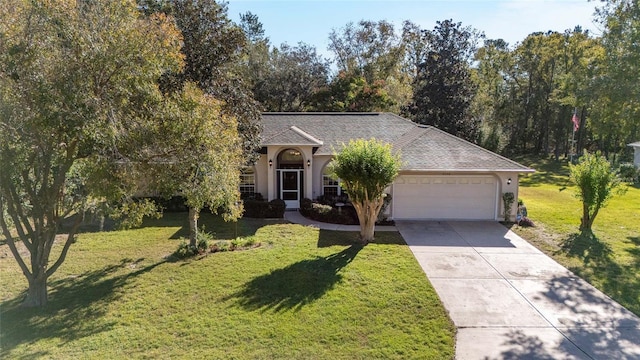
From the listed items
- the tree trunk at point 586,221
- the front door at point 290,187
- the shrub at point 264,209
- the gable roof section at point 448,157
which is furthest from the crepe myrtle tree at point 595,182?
the shrub at point 264,209

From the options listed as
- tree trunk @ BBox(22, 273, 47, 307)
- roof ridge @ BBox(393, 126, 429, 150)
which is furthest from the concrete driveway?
tree trunk @ BBox(22, 273, 47, 307)

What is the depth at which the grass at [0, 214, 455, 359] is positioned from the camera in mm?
8508

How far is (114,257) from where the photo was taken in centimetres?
1400

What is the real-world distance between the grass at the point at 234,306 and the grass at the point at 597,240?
5.30 m

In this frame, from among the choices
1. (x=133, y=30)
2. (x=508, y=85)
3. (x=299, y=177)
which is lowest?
(x=299, y=177)

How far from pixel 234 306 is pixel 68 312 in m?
4.04

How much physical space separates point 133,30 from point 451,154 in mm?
14773

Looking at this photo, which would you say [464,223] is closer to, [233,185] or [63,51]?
[233,185]

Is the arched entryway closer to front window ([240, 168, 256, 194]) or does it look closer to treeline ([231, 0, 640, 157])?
front window ([240, 168, 256, 194])

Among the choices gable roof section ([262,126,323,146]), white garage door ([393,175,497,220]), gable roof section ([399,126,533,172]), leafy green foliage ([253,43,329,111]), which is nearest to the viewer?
gable roof section ([399,126,533,172])

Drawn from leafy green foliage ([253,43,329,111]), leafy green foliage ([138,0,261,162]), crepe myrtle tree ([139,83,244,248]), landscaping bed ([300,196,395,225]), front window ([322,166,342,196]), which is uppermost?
leafy green foliage ([253,43,329,111])

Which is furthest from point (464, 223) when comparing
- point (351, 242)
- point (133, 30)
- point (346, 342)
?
point (133, 30)

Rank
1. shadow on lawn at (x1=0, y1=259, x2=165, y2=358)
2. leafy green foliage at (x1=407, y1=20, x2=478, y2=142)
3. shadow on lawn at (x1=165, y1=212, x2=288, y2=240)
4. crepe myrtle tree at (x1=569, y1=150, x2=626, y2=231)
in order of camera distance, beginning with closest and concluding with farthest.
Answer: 1. shadow on lawn at (x1=0, y1=259, x2=165, y2=358)
2. crepe myrtle tree at (x1=569, y1=150, x2=626, y2=231)
3. shadow on lawn at (x1=165, y1=212, x2=288, y2=240)
4. leafy green foliage at (x1=407, y1=20, x2=478, y2=142)

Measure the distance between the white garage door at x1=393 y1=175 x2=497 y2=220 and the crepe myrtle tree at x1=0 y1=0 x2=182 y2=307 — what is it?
39.0 ft
